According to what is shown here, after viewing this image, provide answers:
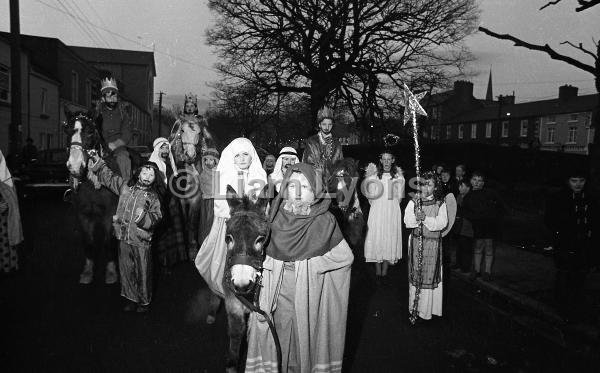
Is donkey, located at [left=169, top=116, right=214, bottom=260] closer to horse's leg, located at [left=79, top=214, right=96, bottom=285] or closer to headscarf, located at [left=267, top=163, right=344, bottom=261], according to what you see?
horse's leg, located at [left=79, top=214, right=96, bottom=285]

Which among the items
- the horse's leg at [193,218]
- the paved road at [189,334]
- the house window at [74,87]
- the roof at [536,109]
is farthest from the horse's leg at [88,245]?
the roof at [536,109]

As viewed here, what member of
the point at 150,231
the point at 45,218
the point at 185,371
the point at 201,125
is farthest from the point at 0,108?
the point at 185,371

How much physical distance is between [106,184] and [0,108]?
20.2 m

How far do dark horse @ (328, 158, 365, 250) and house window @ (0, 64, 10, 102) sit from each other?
21573 millimetres

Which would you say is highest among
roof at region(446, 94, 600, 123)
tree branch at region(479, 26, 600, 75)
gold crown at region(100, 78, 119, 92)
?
roof at region(446, 94, 600, 123)

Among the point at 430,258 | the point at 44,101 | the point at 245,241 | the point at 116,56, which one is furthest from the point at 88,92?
the point at 245,241

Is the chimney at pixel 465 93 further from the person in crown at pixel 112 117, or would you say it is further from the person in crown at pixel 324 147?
the person in crown at pixel 112 117

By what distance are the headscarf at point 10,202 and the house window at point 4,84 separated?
1985 centimetres

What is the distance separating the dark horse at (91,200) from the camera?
6.05m

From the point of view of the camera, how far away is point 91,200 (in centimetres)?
634

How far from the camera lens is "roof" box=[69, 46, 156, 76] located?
199 ft

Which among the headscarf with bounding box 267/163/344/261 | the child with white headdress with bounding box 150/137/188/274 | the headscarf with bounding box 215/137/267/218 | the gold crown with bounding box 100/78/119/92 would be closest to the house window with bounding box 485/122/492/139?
the child with white headdress with bounding box 150/137/188/274

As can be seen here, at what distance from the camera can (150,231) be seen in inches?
213

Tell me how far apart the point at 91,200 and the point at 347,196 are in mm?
3599
